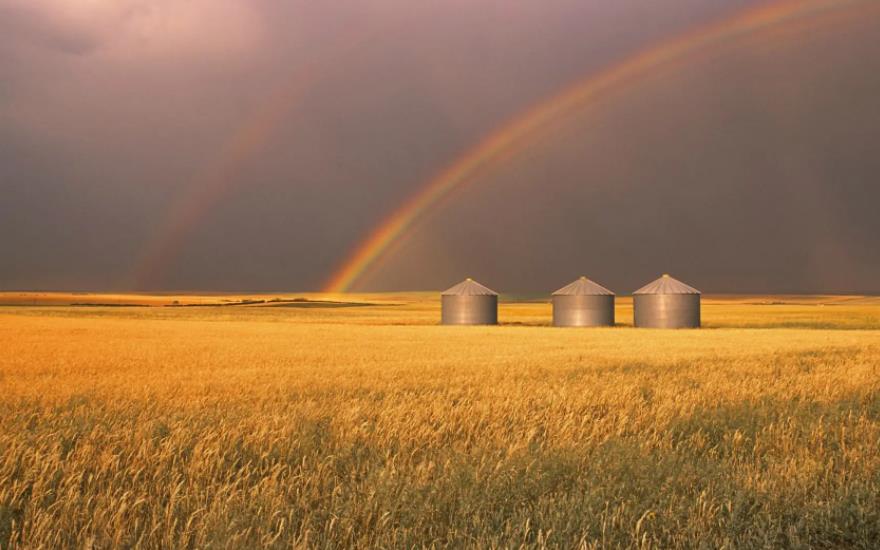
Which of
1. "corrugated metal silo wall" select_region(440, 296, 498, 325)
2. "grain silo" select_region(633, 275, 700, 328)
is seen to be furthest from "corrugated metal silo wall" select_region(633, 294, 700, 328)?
"corrugated metal silo wall" select_region(440, 296, 498, 325)

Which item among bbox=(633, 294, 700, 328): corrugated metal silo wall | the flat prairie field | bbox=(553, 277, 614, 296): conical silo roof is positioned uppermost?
bbox=(553, 277, 614, 296): conical silo roof

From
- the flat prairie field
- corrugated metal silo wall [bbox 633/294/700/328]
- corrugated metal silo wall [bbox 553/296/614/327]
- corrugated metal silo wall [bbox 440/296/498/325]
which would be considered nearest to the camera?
the flat prairie field

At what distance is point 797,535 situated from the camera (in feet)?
17.0

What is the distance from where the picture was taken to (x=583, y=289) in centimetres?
7038

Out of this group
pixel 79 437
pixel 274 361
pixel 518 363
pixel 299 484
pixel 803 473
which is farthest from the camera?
pixel 274 361

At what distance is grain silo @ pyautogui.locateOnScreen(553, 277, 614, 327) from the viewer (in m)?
69.1

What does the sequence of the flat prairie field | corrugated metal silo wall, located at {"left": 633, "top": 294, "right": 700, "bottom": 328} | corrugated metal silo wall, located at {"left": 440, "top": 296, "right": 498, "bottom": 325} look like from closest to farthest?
the flat prairie field
corrugated metal silo wall, located at {"left": 633, "top": 294, "right": 700, "bottom": 328}
corrugated metal silo wall, located at {"left": 440, "top": 296, "right": 498, "bottom": 325}

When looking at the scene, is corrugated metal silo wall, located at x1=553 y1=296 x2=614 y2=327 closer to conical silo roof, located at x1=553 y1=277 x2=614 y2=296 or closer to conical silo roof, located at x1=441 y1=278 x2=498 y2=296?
conical silo roof, located at x1=553 y1=277 x2=614 y2=296

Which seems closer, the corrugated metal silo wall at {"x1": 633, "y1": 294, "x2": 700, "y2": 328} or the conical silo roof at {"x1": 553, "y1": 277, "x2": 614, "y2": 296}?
the corrugated metal silo wall at {"x1": 633, "y1": 294, "x2": 700, "y2": 328}

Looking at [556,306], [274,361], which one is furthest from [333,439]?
[556,306]

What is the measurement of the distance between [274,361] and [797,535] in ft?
67.4

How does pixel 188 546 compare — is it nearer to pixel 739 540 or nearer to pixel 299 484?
pixel 299 484

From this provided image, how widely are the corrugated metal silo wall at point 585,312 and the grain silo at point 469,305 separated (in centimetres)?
753

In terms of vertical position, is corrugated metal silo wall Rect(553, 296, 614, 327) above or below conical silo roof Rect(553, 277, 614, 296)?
below
